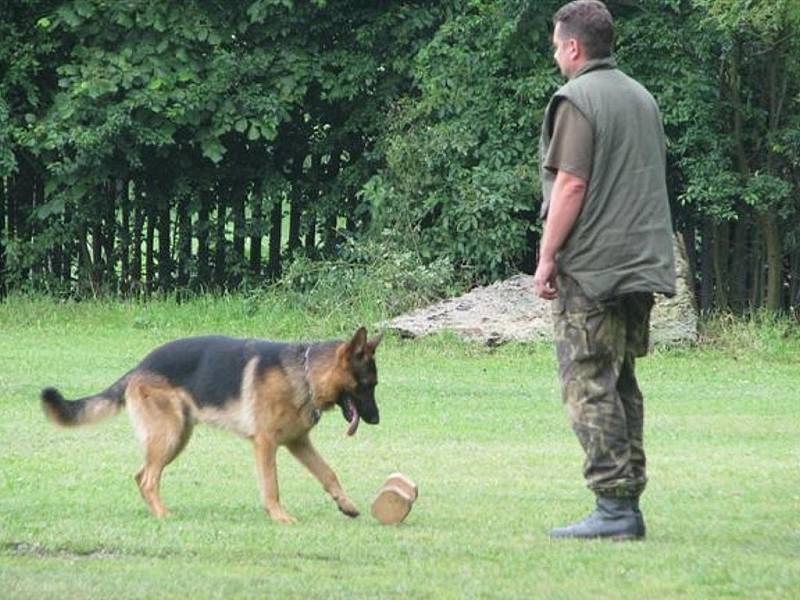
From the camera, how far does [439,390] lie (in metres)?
15.4

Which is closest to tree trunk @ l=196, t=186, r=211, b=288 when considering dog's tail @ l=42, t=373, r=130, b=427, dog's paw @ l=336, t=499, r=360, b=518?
dog's tail @ l=42, t=373, r=130, b=427

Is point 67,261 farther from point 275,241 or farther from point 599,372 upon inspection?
point 599,372

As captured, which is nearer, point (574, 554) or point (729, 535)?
point (574, 554)

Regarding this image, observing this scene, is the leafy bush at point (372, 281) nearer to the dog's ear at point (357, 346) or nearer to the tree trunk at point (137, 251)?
the tree trunk at point (137, 251)

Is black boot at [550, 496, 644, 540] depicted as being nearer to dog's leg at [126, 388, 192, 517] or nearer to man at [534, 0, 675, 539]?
man at [534, 0, 675, 539]

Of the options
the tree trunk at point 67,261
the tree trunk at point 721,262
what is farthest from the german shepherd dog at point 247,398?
the tree trunk at point 67,261

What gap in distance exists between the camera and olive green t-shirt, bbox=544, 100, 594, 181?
7.77 metres

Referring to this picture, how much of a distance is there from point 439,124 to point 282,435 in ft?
40.5

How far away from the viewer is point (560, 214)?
25.5 ft

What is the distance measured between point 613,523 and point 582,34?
A: 2254 millimetres

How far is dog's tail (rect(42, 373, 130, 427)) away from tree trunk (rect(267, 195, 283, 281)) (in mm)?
13520

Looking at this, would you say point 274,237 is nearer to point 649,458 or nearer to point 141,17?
point 141,17

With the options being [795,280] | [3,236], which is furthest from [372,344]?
[3,236]

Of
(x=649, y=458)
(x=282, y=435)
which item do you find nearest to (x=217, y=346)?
(x=282, y=435)
